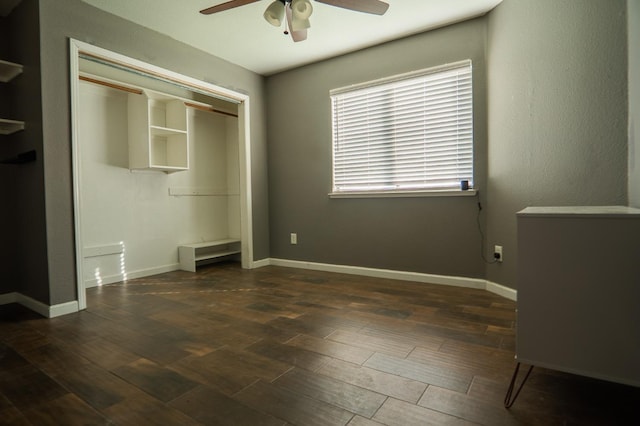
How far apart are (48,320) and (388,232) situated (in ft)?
9.48

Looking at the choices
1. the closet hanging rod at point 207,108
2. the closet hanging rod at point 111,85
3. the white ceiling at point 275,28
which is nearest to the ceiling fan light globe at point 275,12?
the white ceiling at point 275,28

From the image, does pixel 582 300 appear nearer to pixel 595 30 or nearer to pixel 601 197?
pixel 601 197

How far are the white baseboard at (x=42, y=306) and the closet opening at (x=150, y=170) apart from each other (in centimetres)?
7

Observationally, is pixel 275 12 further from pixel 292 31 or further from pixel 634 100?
pixel 634 100

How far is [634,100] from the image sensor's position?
174 cm

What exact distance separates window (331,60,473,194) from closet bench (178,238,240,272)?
5.64ft

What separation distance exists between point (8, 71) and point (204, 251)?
8.53 feet

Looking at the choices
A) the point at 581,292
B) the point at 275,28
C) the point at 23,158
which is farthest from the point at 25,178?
the point at 581,292

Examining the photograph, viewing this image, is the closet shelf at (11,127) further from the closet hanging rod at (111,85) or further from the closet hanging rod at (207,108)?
the closet hanging rod at (207,108)

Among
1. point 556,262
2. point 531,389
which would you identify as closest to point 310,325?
point 531,389

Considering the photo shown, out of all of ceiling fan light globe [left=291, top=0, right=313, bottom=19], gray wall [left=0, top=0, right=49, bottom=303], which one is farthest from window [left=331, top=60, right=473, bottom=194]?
gray wall [left=0, top=0, right=49, bottom=303]

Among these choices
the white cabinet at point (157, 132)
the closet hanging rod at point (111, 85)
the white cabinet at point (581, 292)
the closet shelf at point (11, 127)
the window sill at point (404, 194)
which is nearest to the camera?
the white cabinet at point (581, 292)

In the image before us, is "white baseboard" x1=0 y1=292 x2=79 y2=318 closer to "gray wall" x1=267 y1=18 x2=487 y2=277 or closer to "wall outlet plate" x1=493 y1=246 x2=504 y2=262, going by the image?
"gray wall" x1=267 y1=18 x2=487 y2=277

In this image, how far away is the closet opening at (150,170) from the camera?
10.7 ft
